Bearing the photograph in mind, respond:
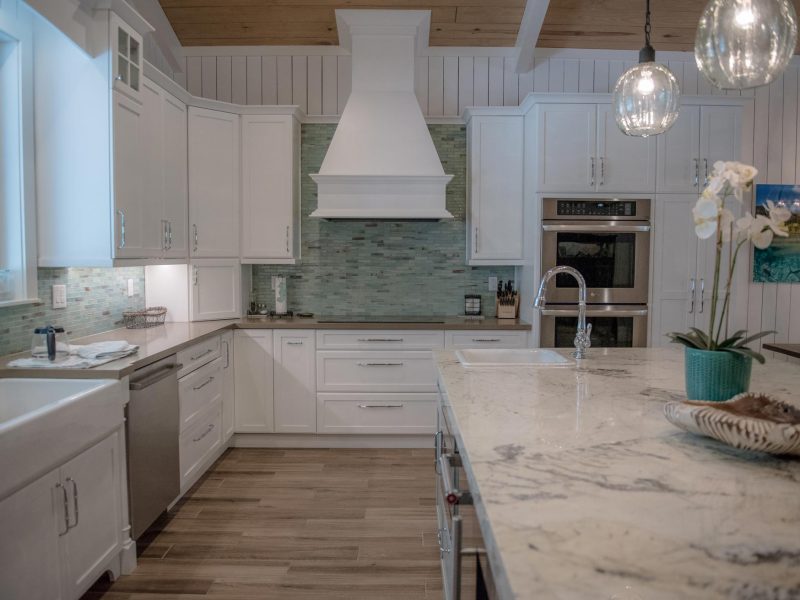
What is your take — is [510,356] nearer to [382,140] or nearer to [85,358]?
[85,358]

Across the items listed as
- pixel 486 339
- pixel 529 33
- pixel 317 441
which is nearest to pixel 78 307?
pixel 317 441

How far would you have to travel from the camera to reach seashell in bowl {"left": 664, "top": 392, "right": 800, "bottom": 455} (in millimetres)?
1122

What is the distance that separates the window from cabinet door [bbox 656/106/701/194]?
12.2 ft

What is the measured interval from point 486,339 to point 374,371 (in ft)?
2.64

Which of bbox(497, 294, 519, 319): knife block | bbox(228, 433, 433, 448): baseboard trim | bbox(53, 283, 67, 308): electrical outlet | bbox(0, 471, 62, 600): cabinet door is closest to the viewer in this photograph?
bbox(0, 471, 62, 600): cabinet door

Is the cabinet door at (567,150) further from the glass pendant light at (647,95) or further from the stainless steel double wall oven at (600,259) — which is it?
the glass pendant light at (647,95)

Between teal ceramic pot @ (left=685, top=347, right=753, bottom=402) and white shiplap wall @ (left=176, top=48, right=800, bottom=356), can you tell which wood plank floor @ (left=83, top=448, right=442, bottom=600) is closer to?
teal ceramic pot @ (left=685, top=347, right=753, bottom=402)

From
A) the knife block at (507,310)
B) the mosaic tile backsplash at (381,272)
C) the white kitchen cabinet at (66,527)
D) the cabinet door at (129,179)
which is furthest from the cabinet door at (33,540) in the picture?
the knife block at (507,310)

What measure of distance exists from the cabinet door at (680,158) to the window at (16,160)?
3.71 metres

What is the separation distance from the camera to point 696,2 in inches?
153

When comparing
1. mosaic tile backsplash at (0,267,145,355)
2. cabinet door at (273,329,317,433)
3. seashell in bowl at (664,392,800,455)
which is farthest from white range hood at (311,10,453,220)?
seashell in bowl at (664,392,800,455)

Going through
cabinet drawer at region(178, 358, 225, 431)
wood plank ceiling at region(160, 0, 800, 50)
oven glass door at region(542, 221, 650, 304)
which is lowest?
cabinet drawer at region(178, 358, 225, 431)

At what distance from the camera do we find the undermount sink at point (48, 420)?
5.54ft

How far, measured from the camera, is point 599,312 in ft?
12.6
